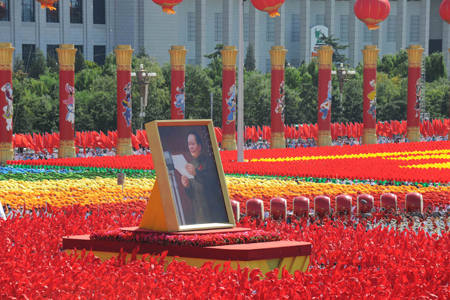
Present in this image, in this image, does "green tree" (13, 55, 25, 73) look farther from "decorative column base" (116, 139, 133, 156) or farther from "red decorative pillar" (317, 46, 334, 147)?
"red decorative pillar" (317, 46, 334, 147)

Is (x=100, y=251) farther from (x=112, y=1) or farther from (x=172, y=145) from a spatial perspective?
(x=112, y=1)

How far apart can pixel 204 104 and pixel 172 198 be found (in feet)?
124

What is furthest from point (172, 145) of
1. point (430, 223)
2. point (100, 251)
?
point (430, 223)

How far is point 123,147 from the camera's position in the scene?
103 ft

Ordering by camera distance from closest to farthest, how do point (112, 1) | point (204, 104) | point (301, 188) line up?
point (301, 188) → point (204, 104) → point (112, 1)

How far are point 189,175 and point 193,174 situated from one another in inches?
2.3

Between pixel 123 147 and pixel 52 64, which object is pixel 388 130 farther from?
pixel 52 64

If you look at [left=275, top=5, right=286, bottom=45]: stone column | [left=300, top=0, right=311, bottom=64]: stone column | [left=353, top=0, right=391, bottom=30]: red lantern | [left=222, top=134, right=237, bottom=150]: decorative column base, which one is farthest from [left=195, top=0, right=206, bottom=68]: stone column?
[left=353, top=0, right=391, bottom=30]: red lantern

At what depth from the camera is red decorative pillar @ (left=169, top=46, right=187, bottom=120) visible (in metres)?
32.2

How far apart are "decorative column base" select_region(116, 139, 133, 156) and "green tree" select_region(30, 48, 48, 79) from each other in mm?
30666

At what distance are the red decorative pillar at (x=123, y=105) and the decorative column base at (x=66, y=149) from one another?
2.03m

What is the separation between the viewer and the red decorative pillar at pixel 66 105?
29.9 m

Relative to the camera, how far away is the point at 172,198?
958cm

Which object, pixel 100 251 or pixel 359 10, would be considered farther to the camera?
pixel 359 10
